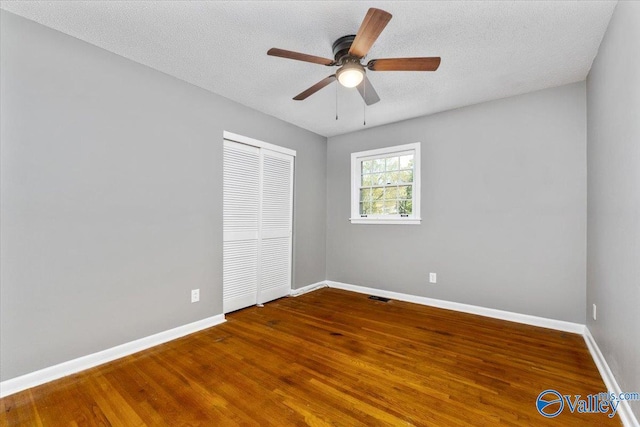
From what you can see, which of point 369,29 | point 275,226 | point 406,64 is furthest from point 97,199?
point 406,64

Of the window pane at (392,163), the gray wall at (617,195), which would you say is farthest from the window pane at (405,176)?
the gray wall at (617,195)

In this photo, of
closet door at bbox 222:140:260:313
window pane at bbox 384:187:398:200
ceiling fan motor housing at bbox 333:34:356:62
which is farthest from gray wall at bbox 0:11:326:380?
window pane at bbox 384:187:398:200

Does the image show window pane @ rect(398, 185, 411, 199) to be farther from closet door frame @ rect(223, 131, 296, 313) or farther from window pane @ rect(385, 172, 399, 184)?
closet door frame @ rect(223, 131, 296, 313)

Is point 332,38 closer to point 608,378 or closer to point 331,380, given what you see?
point 331,380

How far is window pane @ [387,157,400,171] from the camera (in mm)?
4086

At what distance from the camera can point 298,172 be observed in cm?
428

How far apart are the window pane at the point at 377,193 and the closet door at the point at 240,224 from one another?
174 cm

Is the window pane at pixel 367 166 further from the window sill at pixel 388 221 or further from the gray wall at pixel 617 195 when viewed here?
the gray wall at pixel 617 195

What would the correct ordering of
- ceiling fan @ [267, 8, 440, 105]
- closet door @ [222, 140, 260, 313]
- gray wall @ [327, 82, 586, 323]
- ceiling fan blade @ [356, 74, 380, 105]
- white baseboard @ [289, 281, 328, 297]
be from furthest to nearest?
white baseboard @ [289, 281, 328, 297] → closet door @ [222, 140, 260, 313] → gray wall @ [327, 82, 586, 323] → ceiling fan blade @ [356, 74, 380, 105] → ceiling fan @ [267, 8, 440, 105]

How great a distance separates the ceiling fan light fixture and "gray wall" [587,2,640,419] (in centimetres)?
150

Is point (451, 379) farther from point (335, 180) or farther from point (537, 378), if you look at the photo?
point (335, 180)

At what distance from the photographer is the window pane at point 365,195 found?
14.3 ft

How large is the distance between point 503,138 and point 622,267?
1908mm

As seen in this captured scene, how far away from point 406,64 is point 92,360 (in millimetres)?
3267
